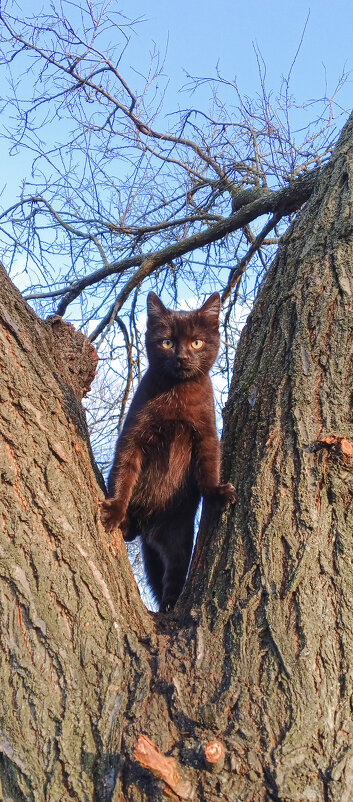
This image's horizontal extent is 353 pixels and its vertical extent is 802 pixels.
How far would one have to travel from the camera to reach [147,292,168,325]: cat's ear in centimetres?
400

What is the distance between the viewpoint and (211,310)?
4.03 metres

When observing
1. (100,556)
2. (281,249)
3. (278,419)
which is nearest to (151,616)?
(100,556)

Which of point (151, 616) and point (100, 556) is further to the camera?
point (151, 616)

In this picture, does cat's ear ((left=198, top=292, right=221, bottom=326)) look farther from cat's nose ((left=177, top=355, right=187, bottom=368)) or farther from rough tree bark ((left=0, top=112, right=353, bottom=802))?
rough tree bark ((left=0, top=112, right=353, bottom=802))

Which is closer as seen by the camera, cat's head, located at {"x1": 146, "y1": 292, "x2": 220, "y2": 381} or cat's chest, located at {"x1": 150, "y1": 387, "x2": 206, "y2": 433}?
cat's chest, located at {"x1": 150, "y1": 387, "x2": 206, "y2": 433}

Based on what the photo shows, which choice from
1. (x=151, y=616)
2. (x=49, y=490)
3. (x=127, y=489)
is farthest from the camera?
(x=127, y=489)

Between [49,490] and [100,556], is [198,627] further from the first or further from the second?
[49,490]

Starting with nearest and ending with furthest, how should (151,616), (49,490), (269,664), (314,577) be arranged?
1. (269,664)
2. (314,577)
3. (49,490)
4. (151,616)

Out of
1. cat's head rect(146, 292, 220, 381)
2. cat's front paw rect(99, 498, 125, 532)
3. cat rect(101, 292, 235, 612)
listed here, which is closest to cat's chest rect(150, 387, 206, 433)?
cat rect(101, 292, 235, 612)

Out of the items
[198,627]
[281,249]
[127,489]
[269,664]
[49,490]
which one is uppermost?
[281,249]

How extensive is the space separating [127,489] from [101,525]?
0.63 meters

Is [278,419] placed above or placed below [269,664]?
above

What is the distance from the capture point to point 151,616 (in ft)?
8.59

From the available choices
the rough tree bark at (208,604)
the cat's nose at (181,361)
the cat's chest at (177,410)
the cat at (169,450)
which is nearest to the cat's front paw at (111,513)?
the rough tree bark at (208,604)
